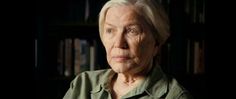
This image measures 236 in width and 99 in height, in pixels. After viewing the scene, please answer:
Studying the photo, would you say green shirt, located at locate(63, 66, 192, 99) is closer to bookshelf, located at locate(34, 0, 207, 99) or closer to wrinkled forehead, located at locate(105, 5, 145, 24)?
wrinkled forehead, located at locate(105, 5, 145, 24)

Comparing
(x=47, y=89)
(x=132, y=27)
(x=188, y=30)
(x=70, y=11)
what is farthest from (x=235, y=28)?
(x=132, y=27)

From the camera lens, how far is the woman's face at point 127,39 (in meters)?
1.30

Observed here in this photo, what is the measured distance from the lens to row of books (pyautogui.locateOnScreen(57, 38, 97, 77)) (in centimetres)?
253

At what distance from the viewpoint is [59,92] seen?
2.56m

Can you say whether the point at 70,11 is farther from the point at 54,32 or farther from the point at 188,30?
the point at 188,30

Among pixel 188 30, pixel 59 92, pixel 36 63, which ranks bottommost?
pixel 59 92

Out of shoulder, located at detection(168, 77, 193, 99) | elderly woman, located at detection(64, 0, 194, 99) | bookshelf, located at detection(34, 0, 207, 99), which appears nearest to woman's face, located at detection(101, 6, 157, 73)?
elderly woman, located at detection(64, 0, 194, 99)

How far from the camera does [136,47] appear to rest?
1.32m

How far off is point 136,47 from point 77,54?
4.12 ft

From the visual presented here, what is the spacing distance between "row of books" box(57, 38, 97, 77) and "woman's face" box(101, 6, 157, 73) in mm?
1190

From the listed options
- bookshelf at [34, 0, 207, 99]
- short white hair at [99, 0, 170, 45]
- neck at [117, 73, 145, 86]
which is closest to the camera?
short white hair at [99, 0, 170, 45]

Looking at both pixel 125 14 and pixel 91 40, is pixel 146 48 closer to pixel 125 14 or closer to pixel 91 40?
pixel 125 14

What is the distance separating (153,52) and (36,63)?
1233mm

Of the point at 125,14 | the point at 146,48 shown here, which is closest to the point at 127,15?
the point at 125,14
